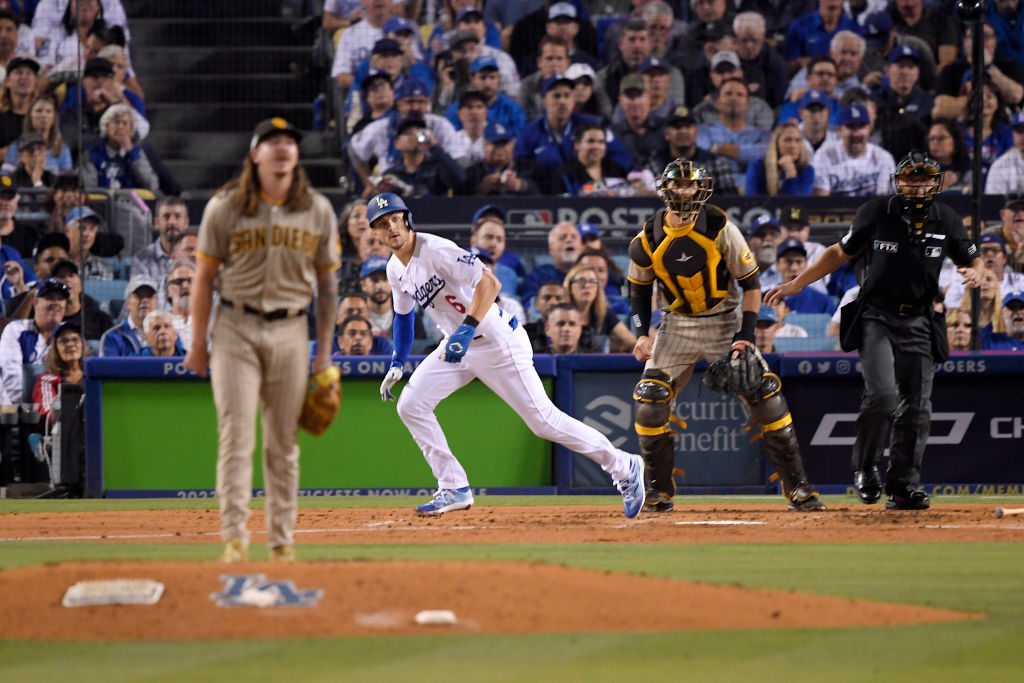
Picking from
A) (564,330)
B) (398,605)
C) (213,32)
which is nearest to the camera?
(398,605)

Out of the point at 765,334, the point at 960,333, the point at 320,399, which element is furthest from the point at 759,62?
the point at 320,399

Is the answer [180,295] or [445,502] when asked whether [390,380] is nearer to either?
[445,502]

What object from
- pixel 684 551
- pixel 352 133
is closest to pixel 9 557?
pixel 684 551

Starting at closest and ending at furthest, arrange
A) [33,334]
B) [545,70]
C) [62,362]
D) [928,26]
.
A: [62,362], [33,334], [545,70], [928,26]

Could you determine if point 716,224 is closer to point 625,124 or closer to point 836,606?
point 836,606

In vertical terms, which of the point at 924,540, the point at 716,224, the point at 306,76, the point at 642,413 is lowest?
the point at 924,540

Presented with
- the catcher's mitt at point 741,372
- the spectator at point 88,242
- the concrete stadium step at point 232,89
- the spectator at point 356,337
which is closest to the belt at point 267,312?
the catcher's mitt at point 741,372
